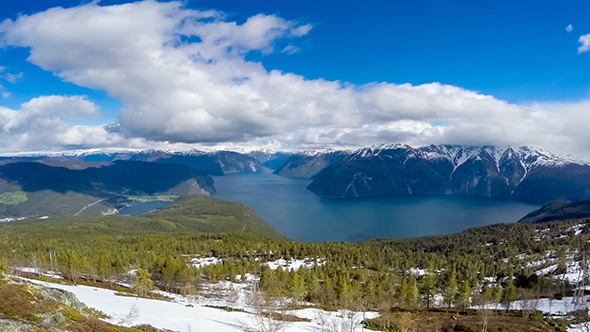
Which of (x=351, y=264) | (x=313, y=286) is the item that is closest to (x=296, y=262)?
(x=351, y=264)

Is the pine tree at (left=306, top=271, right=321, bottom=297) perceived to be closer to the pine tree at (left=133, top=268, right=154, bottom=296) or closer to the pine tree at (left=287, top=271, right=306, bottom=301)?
the pine tree at (left=287, top=271, right=306, bottom=301)

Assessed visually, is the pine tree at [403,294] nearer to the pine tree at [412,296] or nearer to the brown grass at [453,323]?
the pine tree at [412,296]

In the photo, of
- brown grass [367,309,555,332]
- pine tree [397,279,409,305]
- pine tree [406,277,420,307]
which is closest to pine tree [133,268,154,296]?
brown grass [367,309,555,332]

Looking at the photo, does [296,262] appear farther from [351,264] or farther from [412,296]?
[412,296]

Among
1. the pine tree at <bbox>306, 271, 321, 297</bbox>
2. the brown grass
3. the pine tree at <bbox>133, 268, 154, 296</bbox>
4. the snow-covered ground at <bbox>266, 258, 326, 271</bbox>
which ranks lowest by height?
the snow-covered ground at <bbox>266, 258, 326, 271</bbox>

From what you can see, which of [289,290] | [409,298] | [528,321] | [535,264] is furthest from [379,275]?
[535,264]

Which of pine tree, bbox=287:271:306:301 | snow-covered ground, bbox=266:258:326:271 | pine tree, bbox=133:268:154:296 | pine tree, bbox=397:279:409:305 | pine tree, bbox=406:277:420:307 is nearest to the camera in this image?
pine tree, bbox=133:268:154:296

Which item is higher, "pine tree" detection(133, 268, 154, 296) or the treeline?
"pine tree" detection(133, 268, 154, 296)

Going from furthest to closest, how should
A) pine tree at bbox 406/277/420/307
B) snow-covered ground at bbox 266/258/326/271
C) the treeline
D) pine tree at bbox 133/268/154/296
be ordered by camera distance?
1. snow-covered ground at bbox 266/258/326/271
2. the treeline
3. pine tree at bbox 406/277/420/307
4. pine tree at bbox 133/268/154/296

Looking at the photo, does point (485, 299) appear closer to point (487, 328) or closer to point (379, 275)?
point (487, 328)

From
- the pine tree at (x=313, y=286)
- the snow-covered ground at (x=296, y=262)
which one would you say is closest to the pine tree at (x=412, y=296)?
the pine tree at (x=313, y=286)

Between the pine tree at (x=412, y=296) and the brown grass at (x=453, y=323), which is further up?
the brown grass at (x=453, y=323)

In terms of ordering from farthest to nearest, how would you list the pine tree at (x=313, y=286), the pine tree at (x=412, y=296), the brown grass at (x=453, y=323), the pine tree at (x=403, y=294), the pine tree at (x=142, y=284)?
1. the pine tree at (x=313, y=286)
2. the pine tree at (x=403, y=294)
3. the pine tree at (x=412, y=296)
4. the pine tree at (x=142, y=284)
5. the brown grass at (x=453, y=323)
